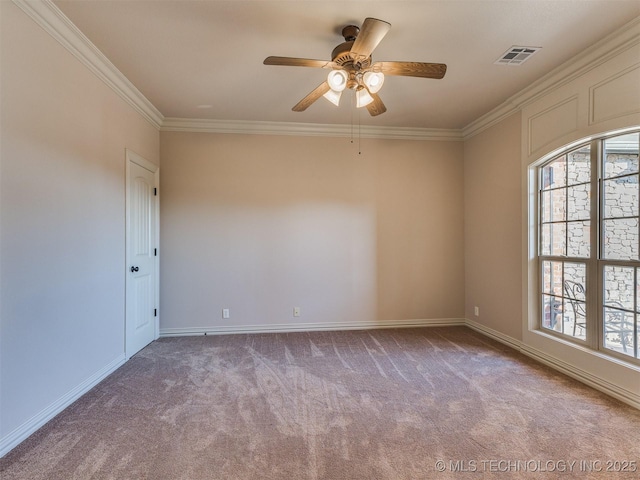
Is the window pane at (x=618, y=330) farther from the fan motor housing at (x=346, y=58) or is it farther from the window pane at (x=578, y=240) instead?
the fan motor housing at (x=346, y=58)

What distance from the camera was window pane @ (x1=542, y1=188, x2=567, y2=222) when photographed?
3.08 metres

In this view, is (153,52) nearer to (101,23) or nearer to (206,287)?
(101,23)

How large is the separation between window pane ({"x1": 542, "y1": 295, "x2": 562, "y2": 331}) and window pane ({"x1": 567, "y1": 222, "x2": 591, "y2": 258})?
1.70 ft

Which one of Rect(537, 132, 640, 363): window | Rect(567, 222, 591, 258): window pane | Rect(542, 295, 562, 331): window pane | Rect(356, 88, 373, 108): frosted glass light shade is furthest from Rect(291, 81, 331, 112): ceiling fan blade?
Rect(542, 295, 562, 331): window pane

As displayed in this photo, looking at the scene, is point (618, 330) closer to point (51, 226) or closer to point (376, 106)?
point (376, 106)

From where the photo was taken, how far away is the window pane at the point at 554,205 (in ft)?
10.1

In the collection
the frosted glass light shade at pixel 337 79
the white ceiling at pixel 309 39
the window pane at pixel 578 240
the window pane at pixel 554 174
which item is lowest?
the window pane at pixel 578 240

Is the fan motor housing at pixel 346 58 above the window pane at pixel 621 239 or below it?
above

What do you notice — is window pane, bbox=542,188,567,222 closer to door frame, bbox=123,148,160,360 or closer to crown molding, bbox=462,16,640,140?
crown molding, bbox=462,16,640,140

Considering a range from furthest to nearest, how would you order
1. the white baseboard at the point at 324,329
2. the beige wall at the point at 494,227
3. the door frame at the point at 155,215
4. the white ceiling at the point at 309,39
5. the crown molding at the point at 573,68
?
the beige wall at the point at 494,227 < the door frame at the point at 155,215 < the crown molding at the point at 573,68 < the white ceiling at the point at 309,39 < the white baseboard at the point at 324,329

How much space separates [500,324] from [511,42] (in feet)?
10.1

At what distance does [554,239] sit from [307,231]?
289cm

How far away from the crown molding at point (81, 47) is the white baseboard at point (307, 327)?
2.81m

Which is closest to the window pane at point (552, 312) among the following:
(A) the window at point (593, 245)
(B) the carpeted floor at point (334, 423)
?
(A) the window at point (593, 245)
